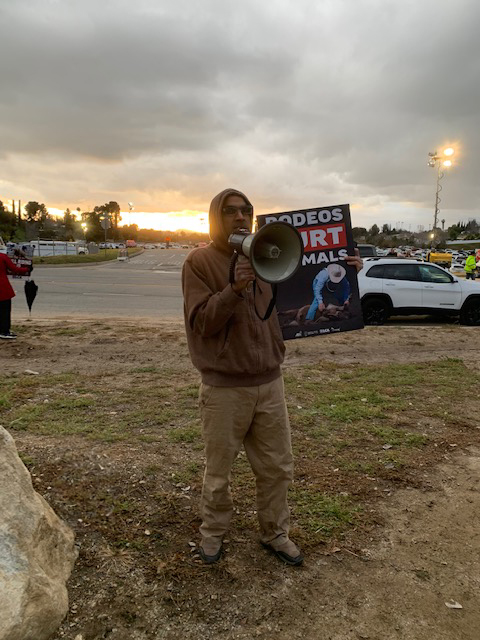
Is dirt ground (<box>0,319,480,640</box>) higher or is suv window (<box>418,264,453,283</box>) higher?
suv window (<box>418,264,453,283</box>)

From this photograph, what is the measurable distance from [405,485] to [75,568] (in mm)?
2260

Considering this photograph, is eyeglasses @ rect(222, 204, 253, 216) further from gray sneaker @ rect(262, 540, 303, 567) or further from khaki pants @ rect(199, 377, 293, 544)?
gray sneaker @ rect(262, 540, 303, 567)

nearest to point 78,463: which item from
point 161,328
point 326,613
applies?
point 326,613

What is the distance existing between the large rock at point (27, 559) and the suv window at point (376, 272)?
9.31 meters

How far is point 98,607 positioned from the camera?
90.0 inches

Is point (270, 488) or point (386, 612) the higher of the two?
point (270, 488)

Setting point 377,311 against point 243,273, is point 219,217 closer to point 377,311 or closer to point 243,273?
point 243,273

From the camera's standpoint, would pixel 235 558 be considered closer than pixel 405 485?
Yes

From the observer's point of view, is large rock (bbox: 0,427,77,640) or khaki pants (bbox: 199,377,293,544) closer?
large rock (bbox: 0,427,77,640)

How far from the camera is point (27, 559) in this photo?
2102mm

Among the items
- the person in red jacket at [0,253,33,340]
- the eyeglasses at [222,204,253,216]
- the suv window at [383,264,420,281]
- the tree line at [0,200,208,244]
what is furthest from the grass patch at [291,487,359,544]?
the tree line at [0,200,208,244]

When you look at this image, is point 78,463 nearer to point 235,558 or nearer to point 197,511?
point 197,511

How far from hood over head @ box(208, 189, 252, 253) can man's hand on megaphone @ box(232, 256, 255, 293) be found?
12.6 inches

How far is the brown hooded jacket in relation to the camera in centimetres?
230
